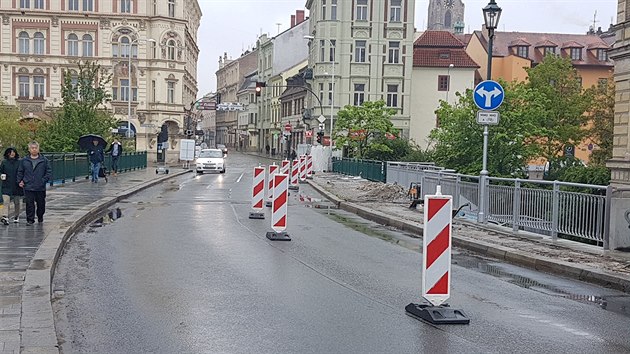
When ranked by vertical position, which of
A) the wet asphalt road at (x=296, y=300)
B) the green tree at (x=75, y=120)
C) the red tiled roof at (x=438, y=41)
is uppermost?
the red tiled roof at (x=438, y=41)

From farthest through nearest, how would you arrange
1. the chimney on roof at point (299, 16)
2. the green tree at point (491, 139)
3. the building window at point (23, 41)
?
the chimney on roof at point (299, 16) → the building window at point (23, 41) → the green tree at point (491, 139)

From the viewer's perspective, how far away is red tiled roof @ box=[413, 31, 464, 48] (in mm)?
69125

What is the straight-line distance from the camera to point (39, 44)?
70.8 metres

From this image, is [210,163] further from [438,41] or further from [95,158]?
[438,41]

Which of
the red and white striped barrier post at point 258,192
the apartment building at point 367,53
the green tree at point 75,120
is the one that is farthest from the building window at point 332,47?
the red and white striped barrier post at point 258,192

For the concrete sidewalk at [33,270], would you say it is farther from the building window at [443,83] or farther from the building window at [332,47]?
the building window at [443,83]

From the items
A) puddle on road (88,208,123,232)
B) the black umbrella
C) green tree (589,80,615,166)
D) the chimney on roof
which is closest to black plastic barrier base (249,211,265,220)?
puddle on road (88,208,123,232)

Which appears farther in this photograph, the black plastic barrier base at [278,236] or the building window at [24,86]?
the building window at [24,86]

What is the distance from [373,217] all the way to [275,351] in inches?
557

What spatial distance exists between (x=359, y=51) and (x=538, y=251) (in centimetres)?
5307

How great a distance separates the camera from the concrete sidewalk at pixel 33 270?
6.57 m

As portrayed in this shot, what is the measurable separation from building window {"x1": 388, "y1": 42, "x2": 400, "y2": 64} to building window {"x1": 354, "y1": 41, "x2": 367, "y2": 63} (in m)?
2.36

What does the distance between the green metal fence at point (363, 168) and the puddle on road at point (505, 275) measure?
1645cm

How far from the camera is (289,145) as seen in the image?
81.4m
